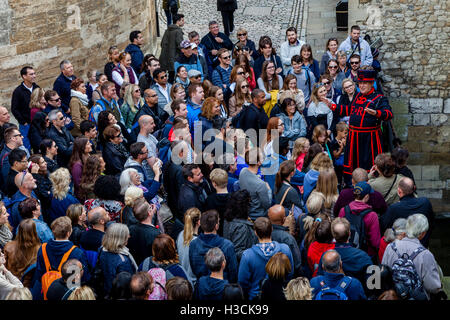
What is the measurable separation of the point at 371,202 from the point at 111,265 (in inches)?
119

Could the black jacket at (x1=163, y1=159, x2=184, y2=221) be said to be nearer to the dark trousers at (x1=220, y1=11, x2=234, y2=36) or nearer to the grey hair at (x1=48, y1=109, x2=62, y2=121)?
the grey hair at (x1=48, y1=109, x2=62, y2=121)

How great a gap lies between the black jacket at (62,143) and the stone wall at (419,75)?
7.05 meters

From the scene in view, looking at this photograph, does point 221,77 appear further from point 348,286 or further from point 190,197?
point 348,286

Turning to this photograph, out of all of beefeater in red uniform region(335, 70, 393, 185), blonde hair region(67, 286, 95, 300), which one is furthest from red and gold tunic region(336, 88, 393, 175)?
blonde hair region(67, 286, 95, 300)

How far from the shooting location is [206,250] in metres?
6.73

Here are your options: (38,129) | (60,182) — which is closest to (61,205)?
(60,182)

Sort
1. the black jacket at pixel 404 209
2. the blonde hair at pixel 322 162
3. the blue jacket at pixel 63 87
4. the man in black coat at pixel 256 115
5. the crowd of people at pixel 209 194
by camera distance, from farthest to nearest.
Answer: the blue jacket at pixel 63 87 < the man in black coat at pixel 256 115 < the blonde hair at pixel 322 162 < the black jacket at pixel 404 209 < the crowd of people at pixel 209 194

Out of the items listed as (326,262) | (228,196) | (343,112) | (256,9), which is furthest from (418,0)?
(326,262)

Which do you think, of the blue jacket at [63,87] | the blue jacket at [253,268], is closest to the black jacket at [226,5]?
the blue jacket at [63,87]

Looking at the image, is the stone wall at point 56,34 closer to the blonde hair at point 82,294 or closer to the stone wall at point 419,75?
the stone wall at point 419,75

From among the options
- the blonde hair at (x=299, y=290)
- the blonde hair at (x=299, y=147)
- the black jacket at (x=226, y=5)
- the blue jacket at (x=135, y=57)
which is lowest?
the blonde hair at (x=299, y=290)

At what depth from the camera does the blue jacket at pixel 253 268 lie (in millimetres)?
6645

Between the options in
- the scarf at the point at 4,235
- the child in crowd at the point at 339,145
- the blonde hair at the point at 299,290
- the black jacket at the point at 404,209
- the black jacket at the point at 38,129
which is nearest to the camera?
the blonde hair at the point at 299,290

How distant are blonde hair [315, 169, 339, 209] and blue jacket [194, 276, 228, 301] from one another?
216 cm
